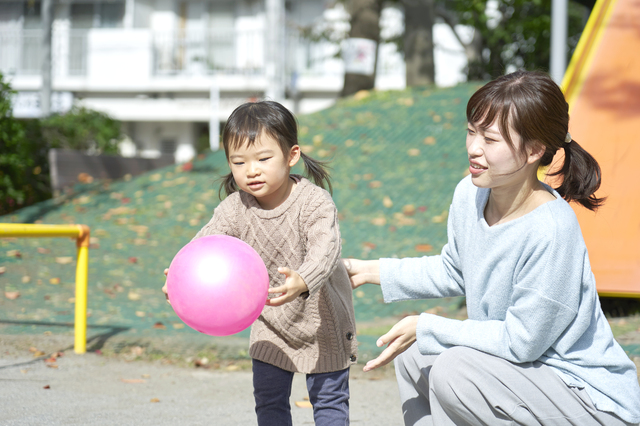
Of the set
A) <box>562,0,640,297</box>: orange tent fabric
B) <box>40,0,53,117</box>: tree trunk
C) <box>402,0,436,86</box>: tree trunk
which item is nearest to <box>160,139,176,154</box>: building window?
<box>40,0,53,117</box>: tree trunk

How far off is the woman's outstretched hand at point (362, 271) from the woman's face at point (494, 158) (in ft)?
2.07

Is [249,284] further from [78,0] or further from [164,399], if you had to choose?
[78,0]

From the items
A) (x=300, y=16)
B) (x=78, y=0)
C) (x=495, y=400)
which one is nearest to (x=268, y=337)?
(x=495, y=400)

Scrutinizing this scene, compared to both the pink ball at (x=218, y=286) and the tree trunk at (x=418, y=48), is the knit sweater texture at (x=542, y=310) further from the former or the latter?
the tree trunk at (x=418, y=48)

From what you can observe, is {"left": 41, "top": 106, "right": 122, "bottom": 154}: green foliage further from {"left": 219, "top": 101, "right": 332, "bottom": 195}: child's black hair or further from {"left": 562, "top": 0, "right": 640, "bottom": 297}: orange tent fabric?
{"left": 219, "top": 101, "right": 332, "bottom": 195}: child's black hair

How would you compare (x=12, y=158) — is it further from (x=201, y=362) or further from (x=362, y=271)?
(x=362, y=271)

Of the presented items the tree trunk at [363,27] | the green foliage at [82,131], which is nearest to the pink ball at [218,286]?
the green foliage at [82,131]

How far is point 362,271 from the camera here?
268 centimetres

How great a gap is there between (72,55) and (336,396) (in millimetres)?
22678

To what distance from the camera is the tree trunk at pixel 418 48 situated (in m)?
13.6

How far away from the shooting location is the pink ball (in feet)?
7.23

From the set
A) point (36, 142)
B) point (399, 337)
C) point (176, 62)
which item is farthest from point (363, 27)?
point (399, 337)

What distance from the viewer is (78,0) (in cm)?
2384

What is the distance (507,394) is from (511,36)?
1845 cm
